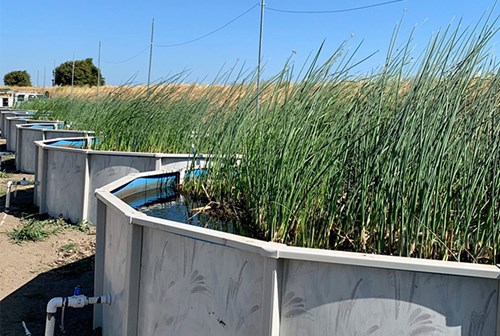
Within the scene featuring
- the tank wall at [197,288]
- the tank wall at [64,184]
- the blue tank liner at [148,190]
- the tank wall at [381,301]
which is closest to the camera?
the tank wall at [381,301]

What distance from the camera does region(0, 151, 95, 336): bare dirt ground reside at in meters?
3.07

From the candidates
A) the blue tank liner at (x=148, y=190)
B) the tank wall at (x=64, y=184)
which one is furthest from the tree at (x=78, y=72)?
the blue tank liner at (x=148, y=190)

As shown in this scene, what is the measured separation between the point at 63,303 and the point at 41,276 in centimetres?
150

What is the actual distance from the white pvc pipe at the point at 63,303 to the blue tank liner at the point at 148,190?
803 mm

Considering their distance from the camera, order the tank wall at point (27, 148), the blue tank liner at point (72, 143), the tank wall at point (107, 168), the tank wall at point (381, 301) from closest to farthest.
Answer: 1. the tank wall at point (381, 301)
2. the tank wall at point (107, 168)
3. the blue tank liner at point (72, 143)
4. the tank wall at point (27, 148)

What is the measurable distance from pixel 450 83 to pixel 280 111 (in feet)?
3.48

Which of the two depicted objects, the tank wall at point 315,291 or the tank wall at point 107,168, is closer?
the tank wall at point 315,291

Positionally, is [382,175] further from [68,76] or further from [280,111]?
[68,76]

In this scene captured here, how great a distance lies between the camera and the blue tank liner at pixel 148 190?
3.49 metres

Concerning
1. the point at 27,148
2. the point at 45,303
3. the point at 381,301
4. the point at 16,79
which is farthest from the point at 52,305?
the point at 16,79

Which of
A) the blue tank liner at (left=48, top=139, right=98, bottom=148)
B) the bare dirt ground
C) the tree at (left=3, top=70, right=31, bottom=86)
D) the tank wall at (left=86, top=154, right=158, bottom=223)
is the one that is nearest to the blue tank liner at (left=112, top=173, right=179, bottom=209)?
the bare dirt ground

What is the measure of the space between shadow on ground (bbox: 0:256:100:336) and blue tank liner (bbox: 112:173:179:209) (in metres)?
0.67

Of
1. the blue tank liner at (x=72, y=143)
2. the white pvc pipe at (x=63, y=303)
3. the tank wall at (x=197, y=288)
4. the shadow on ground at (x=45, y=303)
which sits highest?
the blue tank liner at (x=72, y=143)

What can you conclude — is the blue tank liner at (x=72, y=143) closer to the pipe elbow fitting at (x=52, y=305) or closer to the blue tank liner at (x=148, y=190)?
the blue tank liner at (x=148, y=190)
